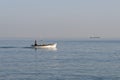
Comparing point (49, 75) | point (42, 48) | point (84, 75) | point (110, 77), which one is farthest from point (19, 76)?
point (42, 48)

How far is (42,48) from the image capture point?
130 m

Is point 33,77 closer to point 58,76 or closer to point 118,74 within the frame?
point 58,76

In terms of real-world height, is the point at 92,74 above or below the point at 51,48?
below

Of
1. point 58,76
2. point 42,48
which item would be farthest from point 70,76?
point 42,48

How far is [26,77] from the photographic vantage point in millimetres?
44281

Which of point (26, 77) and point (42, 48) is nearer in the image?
point (26, 77)

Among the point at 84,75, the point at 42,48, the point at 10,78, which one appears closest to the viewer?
the point at 10,78

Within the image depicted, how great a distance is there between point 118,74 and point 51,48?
3537 inches

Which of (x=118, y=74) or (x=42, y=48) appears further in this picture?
(x=42, y=48)

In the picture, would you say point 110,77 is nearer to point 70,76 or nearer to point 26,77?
point 70,76

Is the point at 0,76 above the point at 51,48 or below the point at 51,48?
below

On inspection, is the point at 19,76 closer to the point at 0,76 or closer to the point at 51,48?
the point at 0,76

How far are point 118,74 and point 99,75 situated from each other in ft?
8.91

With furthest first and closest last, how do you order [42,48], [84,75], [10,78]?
[42,48] < [84,75] < [10,78]
